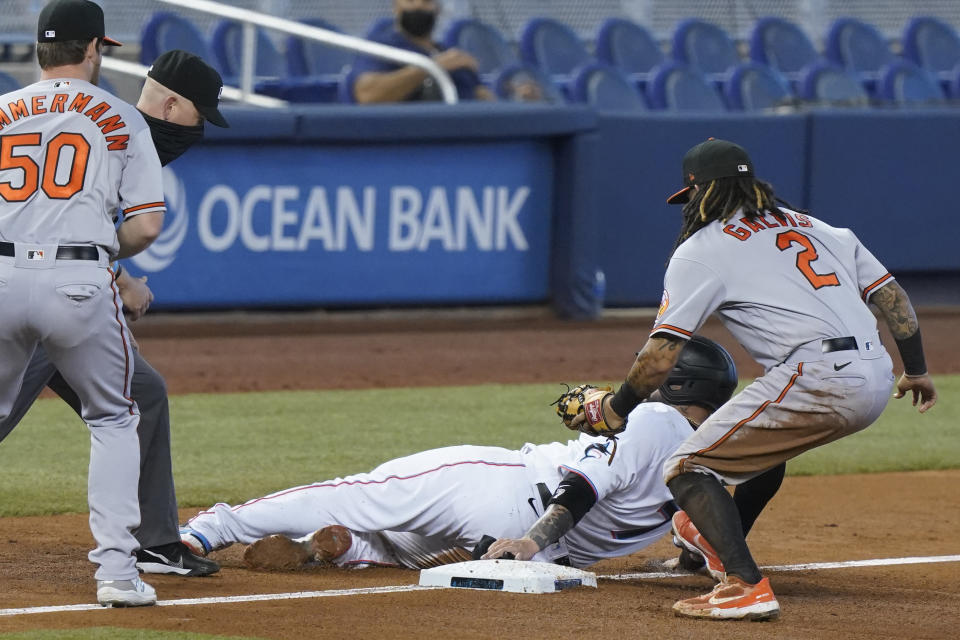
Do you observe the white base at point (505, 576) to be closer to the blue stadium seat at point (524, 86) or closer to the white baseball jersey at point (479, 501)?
the white baseball jersey at point (479, 501)

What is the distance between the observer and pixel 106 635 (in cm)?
397

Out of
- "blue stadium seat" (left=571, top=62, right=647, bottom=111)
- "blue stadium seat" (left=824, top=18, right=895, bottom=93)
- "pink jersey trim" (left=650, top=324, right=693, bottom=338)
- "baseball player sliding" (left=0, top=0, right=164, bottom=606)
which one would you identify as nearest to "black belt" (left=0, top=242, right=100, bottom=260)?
"baseball player sliding" (left=0, top=0, right=164, bottom=606)

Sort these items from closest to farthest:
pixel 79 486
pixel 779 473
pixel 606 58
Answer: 1. pixel 779 473
2. pixel 79 486
3. pixel 606 58

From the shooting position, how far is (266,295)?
38.8 feet

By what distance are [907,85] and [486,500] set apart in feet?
38.6

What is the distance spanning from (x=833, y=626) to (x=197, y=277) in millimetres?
7921

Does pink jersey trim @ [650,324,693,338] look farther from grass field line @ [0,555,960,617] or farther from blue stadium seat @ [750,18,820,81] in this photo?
blue stadium seat @ [750,18,820,81]

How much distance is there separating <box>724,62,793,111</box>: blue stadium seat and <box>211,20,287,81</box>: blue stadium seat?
14.5ft

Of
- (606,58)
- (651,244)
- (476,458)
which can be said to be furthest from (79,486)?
(606,58)

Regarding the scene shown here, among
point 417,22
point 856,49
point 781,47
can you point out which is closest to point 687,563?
point 417,22

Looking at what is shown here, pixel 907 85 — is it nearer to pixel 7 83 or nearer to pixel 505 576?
pixel 7 83

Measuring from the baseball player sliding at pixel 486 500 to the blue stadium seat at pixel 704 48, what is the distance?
37.8ft

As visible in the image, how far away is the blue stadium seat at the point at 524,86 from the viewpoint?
12.9 meters

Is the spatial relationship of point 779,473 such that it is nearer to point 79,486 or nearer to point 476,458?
point 476,458
